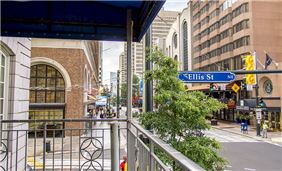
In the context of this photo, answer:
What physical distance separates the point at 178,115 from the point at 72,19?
4603 mm

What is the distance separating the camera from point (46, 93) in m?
31.0

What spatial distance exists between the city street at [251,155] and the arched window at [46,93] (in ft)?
50.7

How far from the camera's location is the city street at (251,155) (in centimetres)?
1992

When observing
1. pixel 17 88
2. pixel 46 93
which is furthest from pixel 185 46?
pixel 17 88

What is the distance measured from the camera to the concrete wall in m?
7.50

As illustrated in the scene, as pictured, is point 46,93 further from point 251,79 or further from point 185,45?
point 185,45

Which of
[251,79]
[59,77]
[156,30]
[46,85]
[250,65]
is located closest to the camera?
[156,30]

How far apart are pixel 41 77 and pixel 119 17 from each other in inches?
1054

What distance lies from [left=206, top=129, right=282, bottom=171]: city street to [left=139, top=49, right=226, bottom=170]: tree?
915cm

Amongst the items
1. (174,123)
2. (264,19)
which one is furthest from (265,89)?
(174,123)

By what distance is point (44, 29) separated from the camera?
5.56m

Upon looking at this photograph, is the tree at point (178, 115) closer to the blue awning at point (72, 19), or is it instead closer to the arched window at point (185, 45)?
the blue awning at point (72, 19)

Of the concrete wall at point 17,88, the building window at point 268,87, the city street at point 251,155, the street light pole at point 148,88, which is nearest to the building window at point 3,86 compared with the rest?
the concrete wall at point 17,88

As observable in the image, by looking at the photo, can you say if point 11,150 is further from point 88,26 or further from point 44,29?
point 88,26
